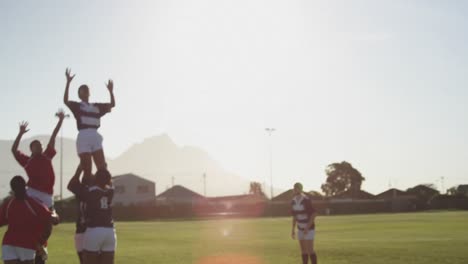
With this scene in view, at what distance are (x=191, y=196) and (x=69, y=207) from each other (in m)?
77.4

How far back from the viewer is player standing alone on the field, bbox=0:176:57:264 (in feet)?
35.1

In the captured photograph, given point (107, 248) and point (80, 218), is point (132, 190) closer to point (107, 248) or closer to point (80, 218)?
point (80, 218)

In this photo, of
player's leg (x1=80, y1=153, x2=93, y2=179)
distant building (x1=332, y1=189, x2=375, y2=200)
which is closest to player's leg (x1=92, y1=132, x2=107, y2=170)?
player's leg (x1=80, y1=153, x2=93, y2=179)

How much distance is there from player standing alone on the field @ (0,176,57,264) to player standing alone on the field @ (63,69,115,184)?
1211 millimetres

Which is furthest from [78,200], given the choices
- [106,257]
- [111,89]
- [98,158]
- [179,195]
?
[179,195]

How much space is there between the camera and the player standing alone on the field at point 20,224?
10711 mm

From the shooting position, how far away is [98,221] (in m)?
9.87

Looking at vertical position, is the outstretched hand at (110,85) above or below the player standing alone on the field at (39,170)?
above

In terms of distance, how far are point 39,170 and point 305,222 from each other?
373 inches

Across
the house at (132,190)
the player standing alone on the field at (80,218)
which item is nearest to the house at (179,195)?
the house at (132,190)

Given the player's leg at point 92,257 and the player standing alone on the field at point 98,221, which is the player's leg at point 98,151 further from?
the player's leg at point 92,257

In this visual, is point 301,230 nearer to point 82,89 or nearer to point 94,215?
point 82,89

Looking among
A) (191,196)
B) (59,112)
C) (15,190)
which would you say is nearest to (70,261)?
(59,112)

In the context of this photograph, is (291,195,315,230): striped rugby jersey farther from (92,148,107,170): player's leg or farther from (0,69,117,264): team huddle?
(92,148,107,170): player's leg
